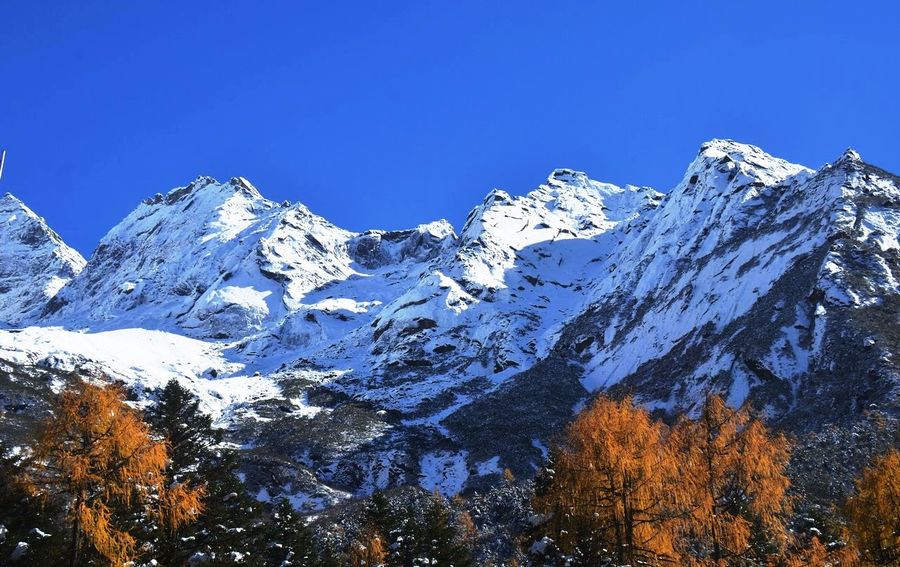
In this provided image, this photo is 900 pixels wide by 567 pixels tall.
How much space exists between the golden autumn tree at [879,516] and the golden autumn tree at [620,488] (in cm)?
659

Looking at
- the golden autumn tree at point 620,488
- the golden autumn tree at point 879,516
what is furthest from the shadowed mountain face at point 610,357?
the golden autumn tree at point 620,488

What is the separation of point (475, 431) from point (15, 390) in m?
77.8

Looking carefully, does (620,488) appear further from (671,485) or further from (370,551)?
(370,551)

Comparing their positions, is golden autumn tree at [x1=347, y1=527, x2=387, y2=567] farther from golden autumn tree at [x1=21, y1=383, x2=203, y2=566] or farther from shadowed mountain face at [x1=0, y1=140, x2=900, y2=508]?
shadowed mountain face at [x1=0, y1=140, x2=900, y2=508]

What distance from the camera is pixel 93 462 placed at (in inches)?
740

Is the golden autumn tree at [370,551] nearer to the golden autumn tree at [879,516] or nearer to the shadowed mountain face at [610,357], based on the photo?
the golden autumn tree at [879,516]

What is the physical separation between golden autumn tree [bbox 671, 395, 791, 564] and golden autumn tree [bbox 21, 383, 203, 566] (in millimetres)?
14242

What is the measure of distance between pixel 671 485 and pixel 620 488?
4.92ft

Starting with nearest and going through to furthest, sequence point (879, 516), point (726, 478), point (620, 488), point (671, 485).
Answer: point (726, 478) < point (620, 488) < point (671, 485) < point (879, 516)

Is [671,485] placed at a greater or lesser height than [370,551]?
lesser

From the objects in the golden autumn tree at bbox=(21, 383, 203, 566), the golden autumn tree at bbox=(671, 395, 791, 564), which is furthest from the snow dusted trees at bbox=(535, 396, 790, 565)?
the golden autumn tree at bbox=(21, 383, 203, 566)

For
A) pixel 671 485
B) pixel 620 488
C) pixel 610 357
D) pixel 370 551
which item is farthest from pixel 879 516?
pixel 610 357

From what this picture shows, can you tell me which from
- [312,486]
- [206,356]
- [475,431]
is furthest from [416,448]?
[206,356]

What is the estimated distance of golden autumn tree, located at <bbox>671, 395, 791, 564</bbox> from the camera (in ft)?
63.9
